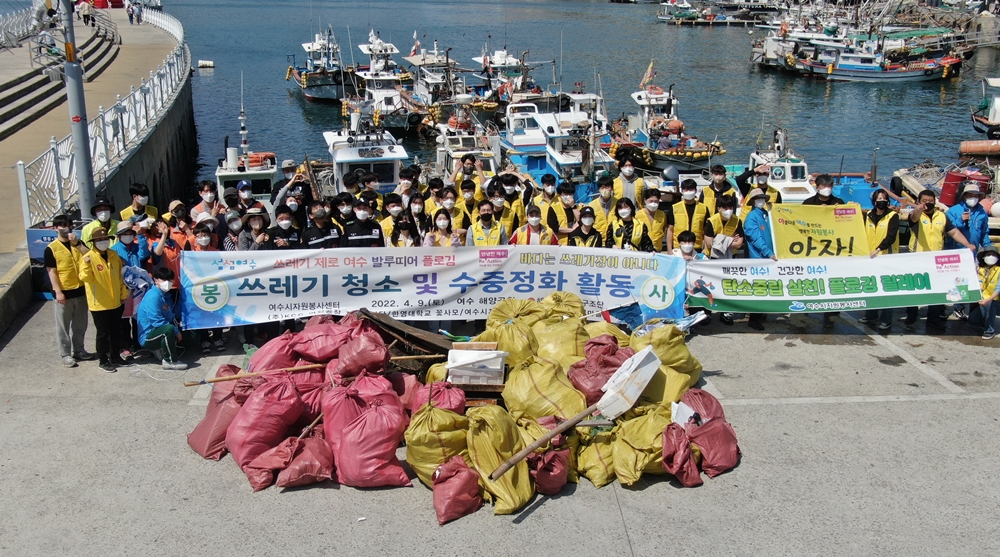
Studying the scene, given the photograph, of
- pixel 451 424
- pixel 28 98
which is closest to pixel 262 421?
pixel 451 424

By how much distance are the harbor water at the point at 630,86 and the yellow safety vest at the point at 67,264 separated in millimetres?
19564

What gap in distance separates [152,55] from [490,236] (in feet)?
110

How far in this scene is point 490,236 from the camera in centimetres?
998

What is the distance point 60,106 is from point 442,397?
21600mm

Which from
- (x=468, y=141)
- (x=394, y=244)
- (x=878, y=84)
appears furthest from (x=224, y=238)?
(x=878, y=84)

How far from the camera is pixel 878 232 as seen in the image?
33.4 feet

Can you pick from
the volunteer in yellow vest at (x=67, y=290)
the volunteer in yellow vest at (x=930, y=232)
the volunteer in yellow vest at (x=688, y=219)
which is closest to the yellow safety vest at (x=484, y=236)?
the volunteer in yellow vest at (x=688, y=219)

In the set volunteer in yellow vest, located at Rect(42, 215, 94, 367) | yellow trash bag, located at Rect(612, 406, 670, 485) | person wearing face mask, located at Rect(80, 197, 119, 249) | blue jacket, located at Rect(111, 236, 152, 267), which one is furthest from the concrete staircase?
yellow trash bag, located at Rect(612, 406, 670, 485)

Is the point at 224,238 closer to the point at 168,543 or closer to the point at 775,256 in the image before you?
the point at 168,543

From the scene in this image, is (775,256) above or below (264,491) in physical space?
above

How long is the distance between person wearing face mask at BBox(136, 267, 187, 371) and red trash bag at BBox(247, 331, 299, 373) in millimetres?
1133

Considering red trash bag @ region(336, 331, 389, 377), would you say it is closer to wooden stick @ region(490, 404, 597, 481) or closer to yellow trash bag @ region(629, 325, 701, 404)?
wooden stick @ region(490, 404, 597, 481)

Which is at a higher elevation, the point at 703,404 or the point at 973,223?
the point at 973,223

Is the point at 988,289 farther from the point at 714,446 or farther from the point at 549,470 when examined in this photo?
the point at 549,470
